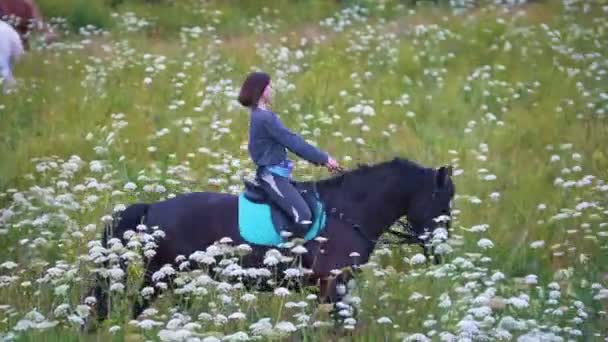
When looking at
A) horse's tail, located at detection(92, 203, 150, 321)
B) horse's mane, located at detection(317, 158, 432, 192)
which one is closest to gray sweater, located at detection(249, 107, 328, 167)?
horse's mane, located at detection(317, 158, 432, 192)

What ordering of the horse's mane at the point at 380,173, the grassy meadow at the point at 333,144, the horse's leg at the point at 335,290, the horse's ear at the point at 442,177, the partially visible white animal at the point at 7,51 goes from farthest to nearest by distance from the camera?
the partially visible white animal at the point at 7,51 < the horse's mane at the point at 380,173 < the horse's ear at the point at 442,177 < the horse's leg at the point at 335,290 < the grassy meadow at the point at 333,144

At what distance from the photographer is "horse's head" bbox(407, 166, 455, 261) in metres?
8.10

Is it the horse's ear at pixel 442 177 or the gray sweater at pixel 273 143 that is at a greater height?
the gray sweater at pixel 273 143

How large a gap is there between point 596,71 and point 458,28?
151 inches

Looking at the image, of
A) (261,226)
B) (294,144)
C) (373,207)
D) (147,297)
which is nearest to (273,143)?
(294,144)

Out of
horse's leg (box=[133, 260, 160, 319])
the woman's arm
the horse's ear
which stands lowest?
horse's leg (box=[133, 260, 160, 319])

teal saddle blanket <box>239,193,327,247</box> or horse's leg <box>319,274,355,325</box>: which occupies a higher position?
teal saddle blanket <box>239,193,327,247</box>

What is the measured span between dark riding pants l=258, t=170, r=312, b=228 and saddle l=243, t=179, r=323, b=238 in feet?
0.18

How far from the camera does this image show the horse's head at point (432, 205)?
319 inches

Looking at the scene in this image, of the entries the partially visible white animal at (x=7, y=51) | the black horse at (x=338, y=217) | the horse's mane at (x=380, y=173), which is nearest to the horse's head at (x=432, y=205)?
the black horse at (x=338, y=217)

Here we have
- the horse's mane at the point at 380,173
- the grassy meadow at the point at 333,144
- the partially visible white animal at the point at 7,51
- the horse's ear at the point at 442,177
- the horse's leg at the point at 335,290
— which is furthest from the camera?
the partially visible white animal at the point at 7,51

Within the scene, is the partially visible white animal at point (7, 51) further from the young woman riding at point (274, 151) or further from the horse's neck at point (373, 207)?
the horse's neck at point (373, 207)

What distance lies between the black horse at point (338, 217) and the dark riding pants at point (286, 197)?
0.24m

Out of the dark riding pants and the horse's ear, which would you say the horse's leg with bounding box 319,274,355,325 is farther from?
the horse's ear
